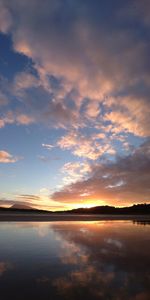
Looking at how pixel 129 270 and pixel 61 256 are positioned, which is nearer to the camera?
pixel 129 270

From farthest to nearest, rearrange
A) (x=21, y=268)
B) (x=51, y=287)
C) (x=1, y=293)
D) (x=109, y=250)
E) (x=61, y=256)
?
1. (x=109, y=250)
2. (x=61, y=256)
3. (x=21, y=268)
4. (x=51, y=287)
5. (x=1, y=293)

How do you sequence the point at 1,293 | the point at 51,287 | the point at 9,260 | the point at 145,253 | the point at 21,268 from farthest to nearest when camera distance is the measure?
the point at 145,253, the point at 9,260, the point at 21,268, the point at 51,287, the point at 1,293

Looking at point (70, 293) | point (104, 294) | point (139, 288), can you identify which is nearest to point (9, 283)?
point (70, 293)

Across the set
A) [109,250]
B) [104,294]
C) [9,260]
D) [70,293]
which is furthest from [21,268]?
[109,250]

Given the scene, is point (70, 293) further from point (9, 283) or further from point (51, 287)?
point (9, 283)

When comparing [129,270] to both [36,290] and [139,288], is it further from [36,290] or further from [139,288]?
[36,290]

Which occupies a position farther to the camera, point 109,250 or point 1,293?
point 109,250

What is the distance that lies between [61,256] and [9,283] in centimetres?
486

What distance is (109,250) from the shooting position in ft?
50.2

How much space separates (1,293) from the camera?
7.35m

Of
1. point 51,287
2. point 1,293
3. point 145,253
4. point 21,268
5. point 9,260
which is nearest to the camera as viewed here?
point 1,293

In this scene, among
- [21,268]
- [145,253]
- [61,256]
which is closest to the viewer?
[21,268]

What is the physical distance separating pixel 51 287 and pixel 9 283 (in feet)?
4.39

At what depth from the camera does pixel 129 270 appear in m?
10.6
